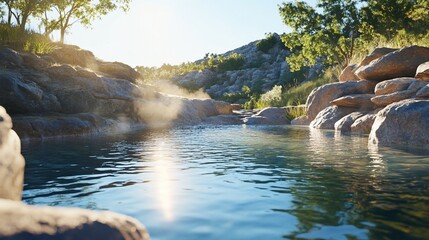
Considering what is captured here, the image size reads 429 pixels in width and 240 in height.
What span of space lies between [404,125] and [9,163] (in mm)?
10890

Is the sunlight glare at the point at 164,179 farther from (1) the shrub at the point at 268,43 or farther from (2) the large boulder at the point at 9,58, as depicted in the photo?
(1) the shrub at the point at 268,43

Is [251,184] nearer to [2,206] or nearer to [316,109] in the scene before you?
[2,206]

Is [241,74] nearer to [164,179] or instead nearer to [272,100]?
[272,100]

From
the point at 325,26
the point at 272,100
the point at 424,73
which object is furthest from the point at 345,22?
the point at 424,73

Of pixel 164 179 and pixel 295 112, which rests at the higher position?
pixel 295 112

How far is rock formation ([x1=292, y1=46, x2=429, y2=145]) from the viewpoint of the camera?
11.0 m

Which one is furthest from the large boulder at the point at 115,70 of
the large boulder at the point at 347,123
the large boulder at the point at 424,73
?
the large boulder at the point at 424,73

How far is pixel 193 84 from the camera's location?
2514 inches

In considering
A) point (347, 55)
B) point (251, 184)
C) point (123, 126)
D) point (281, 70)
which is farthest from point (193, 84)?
point (251, 184)

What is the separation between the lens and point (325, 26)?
105 feet

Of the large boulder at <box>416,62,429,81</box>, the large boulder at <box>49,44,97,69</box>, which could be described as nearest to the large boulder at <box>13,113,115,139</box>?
the large boulder at <box>49,44,97,69</box>

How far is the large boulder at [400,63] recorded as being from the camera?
17859 mm

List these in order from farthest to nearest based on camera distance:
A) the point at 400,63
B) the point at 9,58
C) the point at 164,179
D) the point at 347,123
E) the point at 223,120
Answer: the point at 223,120
the point at 400,63
the point at 9,58
the point at 347,123
the point at 164,179

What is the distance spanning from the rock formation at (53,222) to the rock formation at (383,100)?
33.5 ft
